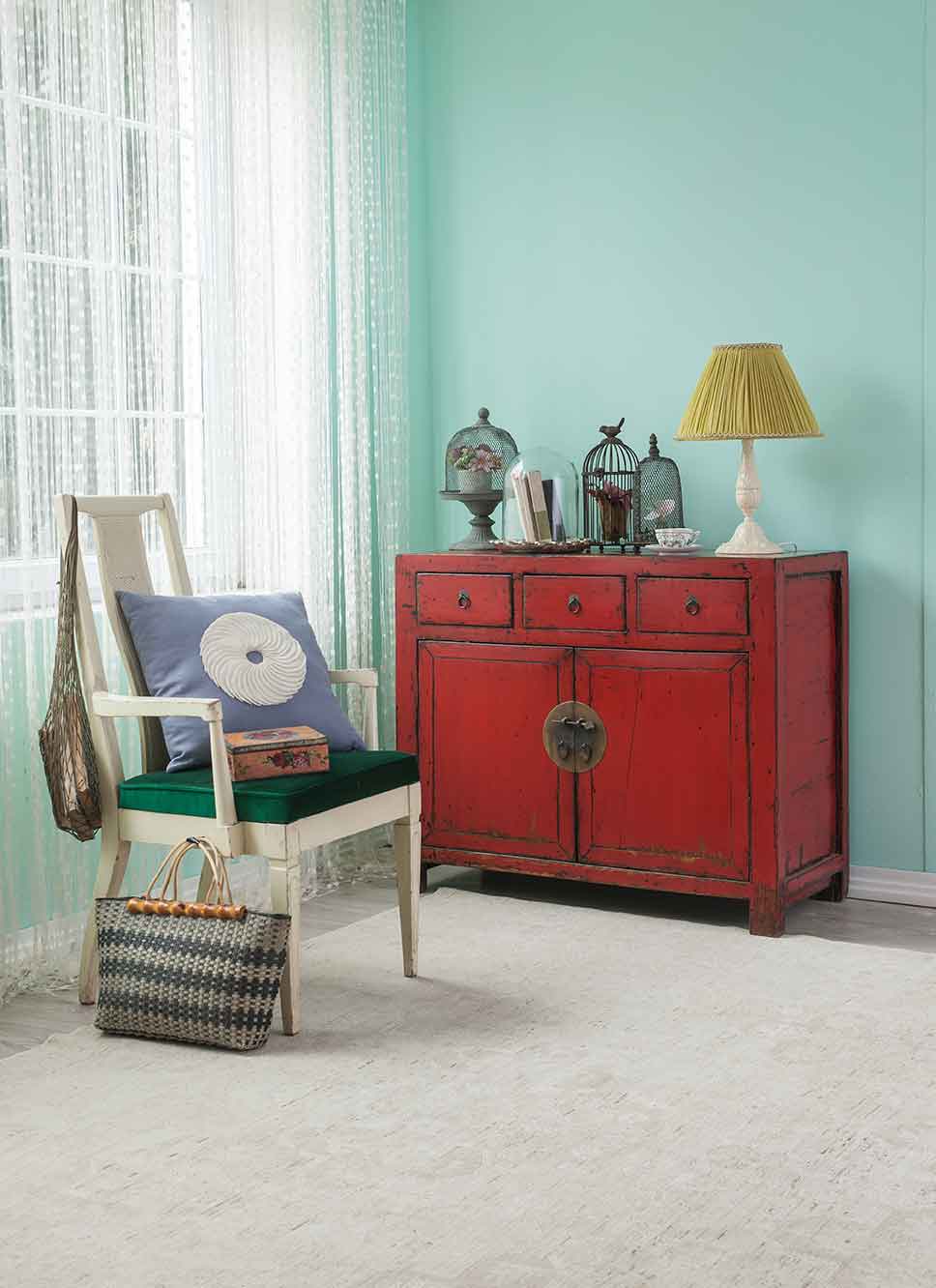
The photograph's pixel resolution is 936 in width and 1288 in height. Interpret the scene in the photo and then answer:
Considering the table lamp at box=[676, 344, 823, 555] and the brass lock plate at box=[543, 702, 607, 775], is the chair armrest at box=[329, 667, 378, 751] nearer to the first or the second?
the brass lock plate at box=[543, 702, 607, 775]

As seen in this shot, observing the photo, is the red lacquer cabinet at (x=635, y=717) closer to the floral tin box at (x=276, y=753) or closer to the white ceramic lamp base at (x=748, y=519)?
the white ceramic lamp base at (x=748, y=519)

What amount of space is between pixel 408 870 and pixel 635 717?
764 mm

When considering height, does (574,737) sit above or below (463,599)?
below

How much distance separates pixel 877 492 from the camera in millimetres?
3826

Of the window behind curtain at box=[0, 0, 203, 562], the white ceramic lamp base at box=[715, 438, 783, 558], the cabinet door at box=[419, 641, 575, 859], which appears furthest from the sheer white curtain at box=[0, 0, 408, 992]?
the white ceramic lamp base at box=[715, 438, 783, 558]

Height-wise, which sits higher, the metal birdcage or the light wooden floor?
the metal birdcage

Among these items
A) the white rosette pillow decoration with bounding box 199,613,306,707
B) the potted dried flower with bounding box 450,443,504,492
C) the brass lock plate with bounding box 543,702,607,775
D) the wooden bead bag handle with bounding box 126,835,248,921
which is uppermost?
the potted dried flower with bounding box 450,443,504,492

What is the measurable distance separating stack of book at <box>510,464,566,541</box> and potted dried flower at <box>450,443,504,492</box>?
103mm

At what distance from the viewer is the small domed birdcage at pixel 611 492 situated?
3.94 meters

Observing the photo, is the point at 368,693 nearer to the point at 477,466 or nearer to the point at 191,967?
the point at 191,967

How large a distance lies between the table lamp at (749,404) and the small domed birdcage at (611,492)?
291mm

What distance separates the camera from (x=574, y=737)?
373 centimetres

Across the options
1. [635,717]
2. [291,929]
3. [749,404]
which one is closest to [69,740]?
[291,929]

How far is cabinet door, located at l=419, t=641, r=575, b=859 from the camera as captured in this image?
12.4ft
